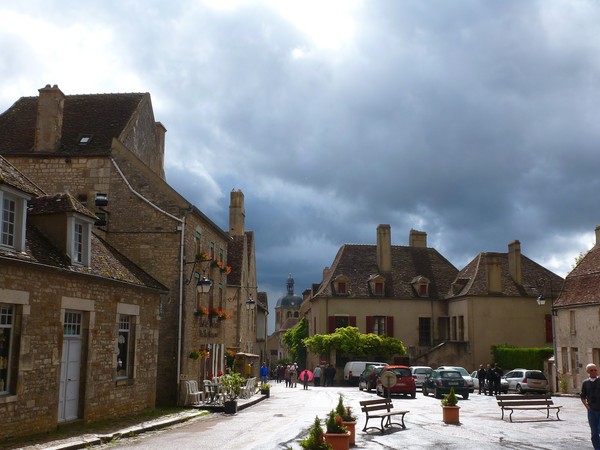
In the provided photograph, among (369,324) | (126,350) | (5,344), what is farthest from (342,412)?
(369,324)

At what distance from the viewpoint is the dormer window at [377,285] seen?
1997 inches

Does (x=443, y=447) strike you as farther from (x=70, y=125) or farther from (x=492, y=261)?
(x=492, y=261)

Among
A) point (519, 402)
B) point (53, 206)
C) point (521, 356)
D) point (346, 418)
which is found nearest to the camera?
point (346, 418)

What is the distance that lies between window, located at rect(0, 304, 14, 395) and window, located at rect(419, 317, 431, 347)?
40.6 metres

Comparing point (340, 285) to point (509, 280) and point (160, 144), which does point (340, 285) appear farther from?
point (160, 144)

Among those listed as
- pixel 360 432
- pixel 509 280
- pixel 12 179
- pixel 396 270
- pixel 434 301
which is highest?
pixel 396 270

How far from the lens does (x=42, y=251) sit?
15.0 meters

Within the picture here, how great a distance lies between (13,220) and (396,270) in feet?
136

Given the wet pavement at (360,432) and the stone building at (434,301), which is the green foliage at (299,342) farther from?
the wet pavement at (360,432)

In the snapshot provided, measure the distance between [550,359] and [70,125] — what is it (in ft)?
88.3

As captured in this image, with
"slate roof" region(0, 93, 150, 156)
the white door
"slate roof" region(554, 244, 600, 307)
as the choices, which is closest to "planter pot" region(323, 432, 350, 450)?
the white door

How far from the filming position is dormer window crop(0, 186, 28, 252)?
45.1 ft

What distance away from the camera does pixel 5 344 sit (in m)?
13.5

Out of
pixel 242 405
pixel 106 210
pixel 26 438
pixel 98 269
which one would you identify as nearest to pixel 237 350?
pixel 242 405
